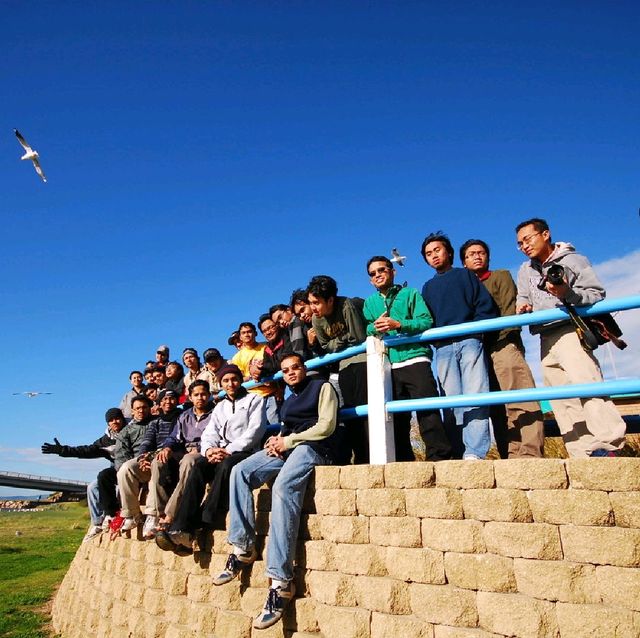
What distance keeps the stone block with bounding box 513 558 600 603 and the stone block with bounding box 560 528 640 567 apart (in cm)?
6

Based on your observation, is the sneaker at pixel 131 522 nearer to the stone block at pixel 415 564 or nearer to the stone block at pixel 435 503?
the stone block at pixel 415 564

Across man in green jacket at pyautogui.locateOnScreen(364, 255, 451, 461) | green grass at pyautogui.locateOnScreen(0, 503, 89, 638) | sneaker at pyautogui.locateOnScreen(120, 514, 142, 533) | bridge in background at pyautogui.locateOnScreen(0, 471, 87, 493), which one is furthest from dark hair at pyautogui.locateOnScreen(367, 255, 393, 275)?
bridge in background at pyautogui.locateOnScreen(0, 471, 87, 493)

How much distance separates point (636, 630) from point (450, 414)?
2199 mm

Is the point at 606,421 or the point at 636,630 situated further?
the point at 606,421

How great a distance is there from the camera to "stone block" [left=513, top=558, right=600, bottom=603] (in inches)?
114

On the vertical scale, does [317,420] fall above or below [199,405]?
below

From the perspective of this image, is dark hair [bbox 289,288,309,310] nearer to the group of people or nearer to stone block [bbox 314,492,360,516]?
the group of people

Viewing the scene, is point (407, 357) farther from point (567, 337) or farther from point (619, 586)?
point (619, 586)

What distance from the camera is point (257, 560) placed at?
4.58 m

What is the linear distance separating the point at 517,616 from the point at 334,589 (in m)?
1.39

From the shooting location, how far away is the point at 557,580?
2986 millimetres

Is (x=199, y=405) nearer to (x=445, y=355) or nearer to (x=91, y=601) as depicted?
(x=445, y=355)

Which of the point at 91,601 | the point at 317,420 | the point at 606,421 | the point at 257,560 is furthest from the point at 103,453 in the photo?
the point at 606,421

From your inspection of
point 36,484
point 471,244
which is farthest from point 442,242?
point 36,484
